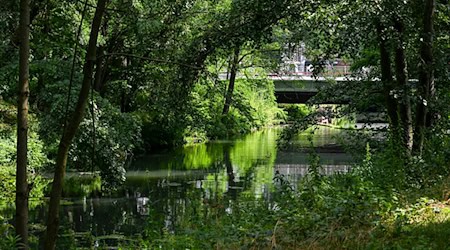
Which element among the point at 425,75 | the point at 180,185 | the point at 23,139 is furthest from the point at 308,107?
the point at 23,139

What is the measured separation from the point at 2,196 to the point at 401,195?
10531 mm

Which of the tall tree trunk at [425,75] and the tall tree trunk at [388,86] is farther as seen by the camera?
the tall tree trunk at [388,86]

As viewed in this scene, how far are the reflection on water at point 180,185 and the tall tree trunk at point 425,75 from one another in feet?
13.4

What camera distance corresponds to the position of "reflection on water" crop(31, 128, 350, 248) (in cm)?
1312

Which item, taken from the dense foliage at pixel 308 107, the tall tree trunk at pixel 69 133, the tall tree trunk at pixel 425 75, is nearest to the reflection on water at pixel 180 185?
the dense foliage at pixel 308 107

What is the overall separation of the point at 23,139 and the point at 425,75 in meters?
6.87

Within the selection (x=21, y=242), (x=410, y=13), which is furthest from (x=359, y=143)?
(x=21, y=242)

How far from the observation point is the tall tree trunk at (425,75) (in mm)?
9188

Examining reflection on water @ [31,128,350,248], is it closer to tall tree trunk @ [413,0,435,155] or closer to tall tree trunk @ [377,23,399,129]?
tall tree trunk @ [377,23,399,129]

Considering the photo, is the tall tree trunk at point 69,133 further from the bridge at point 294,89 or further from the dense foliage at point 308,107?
the bridge at point 294,89

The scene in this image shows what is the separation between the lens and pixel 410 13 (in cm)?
991

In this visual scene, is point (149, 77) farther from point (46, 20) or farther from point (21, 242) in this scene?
point (21, 242)

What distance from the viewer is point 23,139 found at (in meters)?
4.41

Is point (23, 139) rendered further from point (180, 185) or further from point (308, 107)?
point (180, 185)
